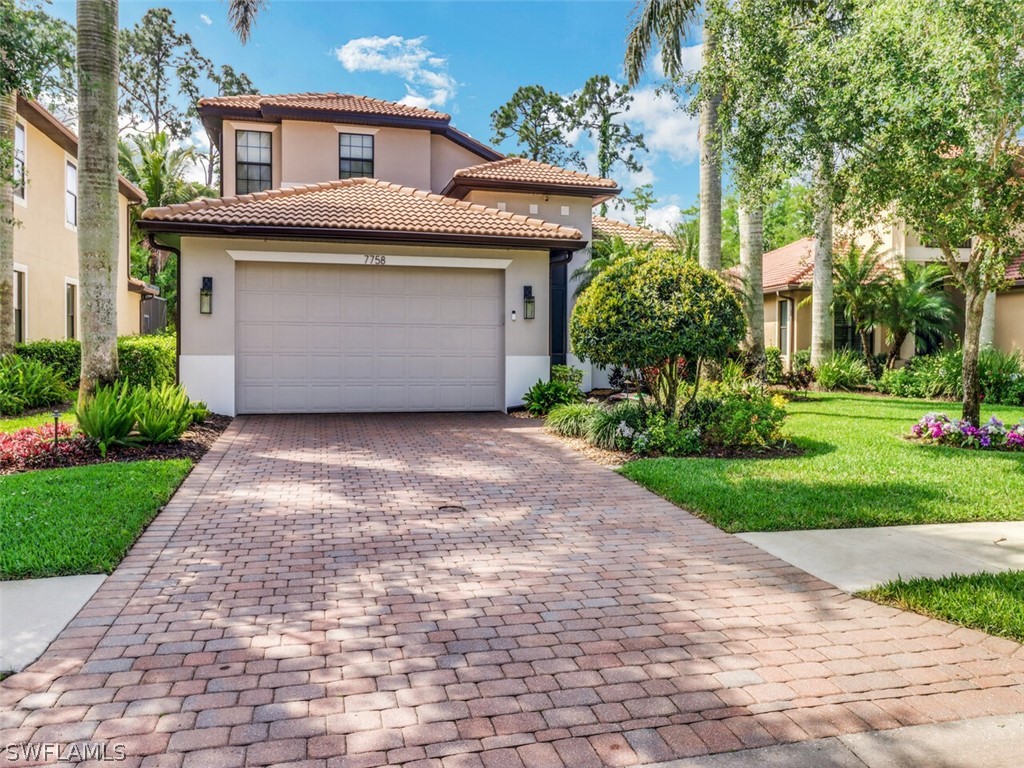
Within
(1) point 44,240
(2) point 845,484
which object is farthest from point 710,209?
(1) point 44,240

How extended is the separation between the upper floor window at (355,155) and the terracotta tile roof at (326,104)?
0.77 m

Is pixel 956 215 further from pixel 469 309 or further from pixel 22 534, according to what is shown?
pixel 22 534

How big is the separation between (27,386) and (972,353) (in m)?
15.5

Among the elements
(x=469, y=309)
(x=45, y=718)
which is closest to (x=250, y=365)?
(x=469, y=309)

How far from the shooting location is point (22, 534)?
5.45 m

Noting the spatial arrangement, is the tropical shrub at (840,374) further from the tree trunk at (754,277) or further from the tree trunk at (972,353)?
the tree trunk at (972,353)

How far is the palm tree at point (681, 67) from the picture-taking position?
1432 centimetres

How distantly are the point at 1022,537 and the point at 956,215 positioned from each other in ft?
14.9

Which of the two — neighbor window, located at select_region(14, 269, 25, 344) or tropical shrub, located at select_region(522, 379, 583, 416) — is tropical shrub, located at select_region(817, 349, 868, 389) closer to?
tropical shrub, located at select_region(522, 379, 583, 416)

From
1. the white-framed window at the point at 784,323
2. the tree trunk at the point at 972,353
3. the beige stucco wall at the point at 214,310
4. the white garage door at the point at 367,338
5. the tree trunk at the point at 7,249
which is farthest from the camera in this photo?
the white-framed window at the point at 784,323

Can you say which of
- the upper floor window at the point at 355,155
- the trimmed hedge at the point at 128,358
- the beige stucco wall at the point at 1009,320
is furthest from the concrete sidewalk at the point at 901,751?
the beige stucco wall at the point at 1009,320

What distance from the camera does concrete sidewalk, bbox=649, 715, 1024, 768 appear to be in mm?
2838

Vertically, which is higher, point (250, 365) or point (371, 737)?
point (250, 365)

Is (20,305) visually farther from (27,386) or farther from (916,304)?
(916,304)
